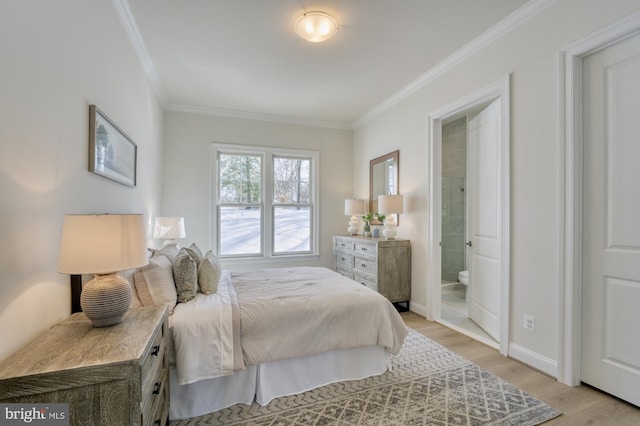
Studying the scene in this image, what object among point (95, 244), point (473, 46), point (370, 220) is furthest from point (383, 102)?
point (95, 244)

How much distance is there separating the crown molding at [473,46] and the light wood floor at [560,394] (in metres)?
2.73

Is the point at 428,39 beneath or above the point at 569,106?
above

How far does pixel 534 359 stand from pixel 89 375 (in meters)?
2.81

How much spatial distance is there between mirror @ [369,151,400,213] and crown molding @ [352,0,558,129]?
2.41 ft

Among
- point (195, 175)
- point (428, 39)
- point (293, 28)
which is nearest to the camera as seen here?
point (293, 28)

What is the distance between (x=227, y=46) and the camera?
9.14 feet

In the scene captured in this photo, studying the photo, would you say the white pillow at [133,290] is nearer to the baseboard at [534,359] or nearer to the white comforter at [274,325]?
the white comforter at [274,325]

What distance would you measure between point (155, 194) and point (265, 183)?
5.16ft

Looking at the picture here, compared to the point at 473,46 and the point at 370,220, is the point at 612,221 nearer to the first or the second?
the point at 473,46

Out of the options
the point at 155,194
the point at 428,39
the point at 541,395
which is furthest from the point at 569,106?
the point at 155,194

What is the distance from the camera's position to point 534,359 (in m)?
2.28

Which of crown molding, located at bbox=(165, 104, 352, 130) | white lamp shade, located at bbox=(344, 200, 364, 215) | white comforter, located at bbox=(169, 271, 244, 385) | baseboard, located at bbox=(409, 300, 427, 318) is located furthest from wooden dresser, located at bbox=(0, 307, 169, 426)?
crown molding, located at bbox=(165, 104, 352, 130)

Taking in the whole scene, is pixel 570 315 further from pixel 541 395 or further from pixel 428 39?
pixel 428 39

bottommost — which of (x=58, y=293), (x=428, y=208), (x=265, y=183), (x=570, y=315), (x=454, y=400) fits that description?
(x=454, y=400)
